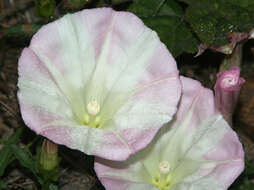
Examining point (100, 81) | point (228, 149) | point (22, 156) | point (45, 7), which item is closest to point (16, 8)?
point (45, 7)

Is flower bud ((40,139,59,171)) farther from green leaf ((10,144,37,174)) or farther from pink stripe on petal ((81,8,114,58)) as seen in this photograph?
pink stripe on petal ((81,8,114,58))

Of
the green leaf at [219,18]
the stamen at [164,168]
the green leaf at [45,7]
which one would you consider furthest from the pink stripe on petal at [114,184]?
the green leaf at [45,7]

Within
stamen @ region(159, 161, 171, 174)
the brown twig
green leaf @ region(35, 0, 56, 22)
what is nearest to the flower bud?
stamen @ region(159, 161, 171, 174)

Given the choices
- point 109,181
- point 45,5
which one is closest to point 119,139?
point 109,181

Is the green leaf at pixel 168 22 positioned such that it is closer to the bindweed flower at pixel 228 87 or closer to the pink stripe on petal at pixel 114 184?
the bindweed flower at pixel 228 87

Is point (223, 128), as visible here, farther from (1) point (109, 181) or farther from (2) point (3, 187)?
(2) point (3, 187)
